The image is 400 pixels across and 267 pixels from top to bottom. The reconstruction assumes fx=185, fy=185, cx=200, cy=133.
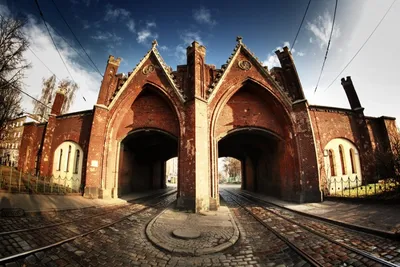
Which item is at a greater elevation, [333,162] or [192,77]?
[192,77]

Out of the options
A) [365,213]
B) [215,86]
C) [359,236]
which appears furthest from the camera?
[215,86]

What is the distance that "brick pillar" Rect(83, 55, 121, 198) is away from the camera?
12.7 m

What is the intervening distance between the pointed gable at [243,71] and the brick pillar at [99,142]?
8.28 meters

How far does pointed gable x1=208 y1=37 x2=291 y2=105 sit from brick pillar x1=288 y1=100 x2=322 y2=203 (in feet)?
4.05

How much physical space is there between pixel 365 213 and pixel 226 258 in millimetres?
6426

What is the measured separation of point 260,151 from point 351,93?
8.99 metres

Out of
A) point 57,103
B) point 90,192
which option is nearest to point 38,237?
point 90,192

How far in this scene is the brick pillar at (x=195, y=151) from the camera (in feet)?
33.6

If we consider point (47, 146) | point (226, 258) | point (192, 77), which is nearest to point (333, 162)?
point (192, 77)

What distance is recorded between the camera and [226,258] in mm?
4191

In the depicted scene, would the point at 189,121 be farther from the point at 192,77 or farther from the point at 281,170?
the point at 281,170

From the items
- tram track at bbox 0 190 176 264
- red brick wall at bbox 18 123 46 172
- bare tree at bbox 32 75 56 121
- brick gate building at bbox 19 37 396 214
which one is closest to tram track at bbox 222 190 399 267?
brick gate building at bbox 19 37 396 214

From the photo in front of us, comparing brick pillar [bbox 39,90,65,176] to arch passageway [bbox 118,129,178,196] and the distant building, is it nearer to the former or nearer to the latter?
the distant building

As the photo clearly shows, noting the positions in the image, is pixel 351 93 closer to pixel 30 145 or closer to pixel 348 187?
pixel 348 187
